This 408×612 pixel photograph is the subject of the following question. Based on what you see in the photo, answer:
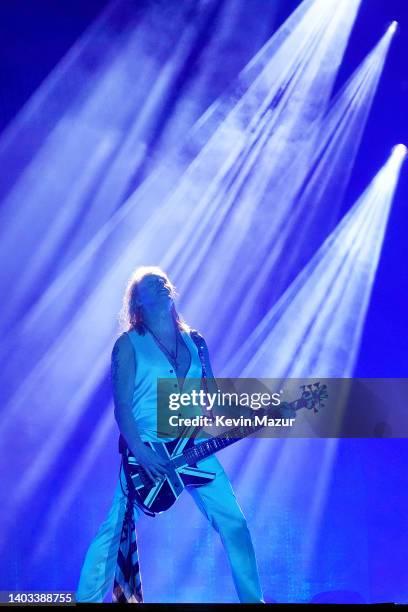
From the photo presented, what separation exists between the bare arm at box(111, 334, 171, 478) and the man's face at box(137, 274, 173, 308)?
18cm

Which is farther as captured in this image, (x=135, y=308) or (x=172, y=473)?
(x=135, y=308)

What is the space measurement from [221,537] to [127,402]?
0.66 metres

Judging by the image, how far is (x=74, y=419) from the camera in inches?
106

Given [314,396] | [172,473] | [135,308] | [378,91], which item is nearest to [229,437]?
[172,473]

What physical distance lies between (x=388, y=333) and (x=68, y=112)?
5.51 ft

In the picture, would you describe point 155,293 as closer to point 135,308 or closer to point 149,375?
point 135,308

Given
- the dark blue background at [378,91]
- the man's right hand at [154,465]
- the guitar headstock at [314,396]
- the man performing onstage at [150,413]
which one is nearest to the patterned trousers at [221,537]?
the man performing onstage at [150,413]

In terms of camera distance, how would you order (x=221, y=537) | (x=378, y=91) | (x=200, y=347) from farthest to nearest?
(x=378, y=91)
(x=200, y=347)
(x=221, y=537)

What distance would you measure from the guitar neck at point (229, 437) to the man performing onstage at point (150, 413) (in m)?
0.04

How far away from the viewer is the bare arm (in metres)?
2.61

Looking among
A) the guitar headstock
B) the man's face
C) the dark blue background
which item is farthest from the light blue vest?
the dark blue background

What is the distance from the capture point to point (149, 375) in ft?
8.79

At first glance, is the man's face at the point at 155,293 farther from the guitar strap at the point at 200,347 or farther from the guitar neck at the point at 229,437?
the guitar neck at the point at 229,437

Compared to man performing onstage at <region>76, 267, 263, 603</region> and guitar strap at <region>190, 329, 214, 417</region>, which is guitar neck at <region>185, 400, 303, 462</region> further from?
guitar strap at <region>190, 329, 214, 417</region>
